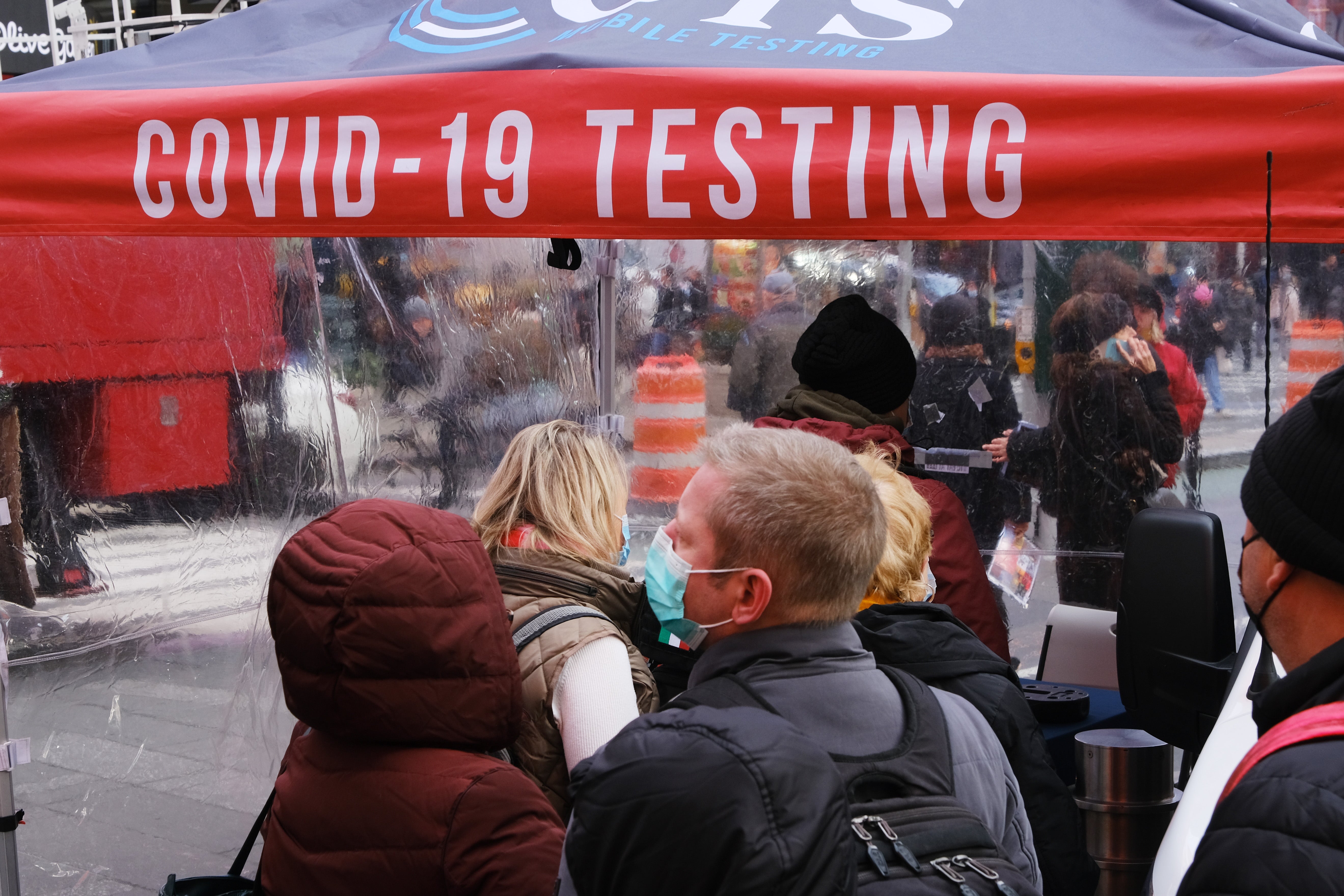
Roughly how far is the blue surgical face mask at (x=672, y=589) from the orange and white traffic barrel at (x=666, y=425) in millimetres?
3038

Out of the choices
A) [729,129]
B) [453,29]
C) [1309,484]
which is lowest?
[1309,484]

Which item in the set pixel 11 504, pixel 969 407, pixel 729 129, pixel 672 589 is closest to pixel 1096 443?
pixel 969 407

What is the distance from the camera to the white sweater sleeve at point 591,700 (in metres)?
2.16

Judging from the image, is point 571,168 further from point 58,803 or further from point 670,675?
point 58,803

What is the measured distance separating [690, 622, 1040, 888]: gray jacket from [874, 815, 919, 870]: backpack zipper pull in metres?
0.14

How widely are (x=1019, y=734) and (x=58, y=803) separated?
4220 millimetres

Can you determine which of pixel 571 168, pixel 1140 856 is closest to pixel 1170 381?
pixel 1140 856

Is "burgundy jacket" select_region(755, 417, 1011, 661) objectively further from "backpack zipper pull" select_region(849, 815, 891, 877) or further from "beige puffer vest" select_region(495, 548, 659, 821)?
"backpack zipper pull" select_region(849, 815, 891, 877)

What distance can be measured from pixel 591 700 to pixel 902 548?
69cm

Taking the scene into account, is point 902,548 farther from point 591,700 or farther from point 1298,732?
point 1298,732

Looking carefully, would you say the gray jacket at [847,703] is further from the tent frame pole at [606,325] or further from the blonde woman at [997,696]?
the tent frame pole at [606,325]

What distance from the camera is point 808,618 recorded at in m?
1.59

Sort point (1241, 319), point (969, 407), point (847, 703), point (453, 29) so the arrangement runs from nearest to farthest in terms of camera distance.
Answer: point (847, 703) → point (453, 29) → point (1241, 319) → point (969, 407)

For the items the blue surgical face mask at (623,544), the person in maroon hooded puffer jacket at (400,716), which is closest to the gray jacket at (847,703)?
the person in maroon hooded puffer jacket at (400,716)
